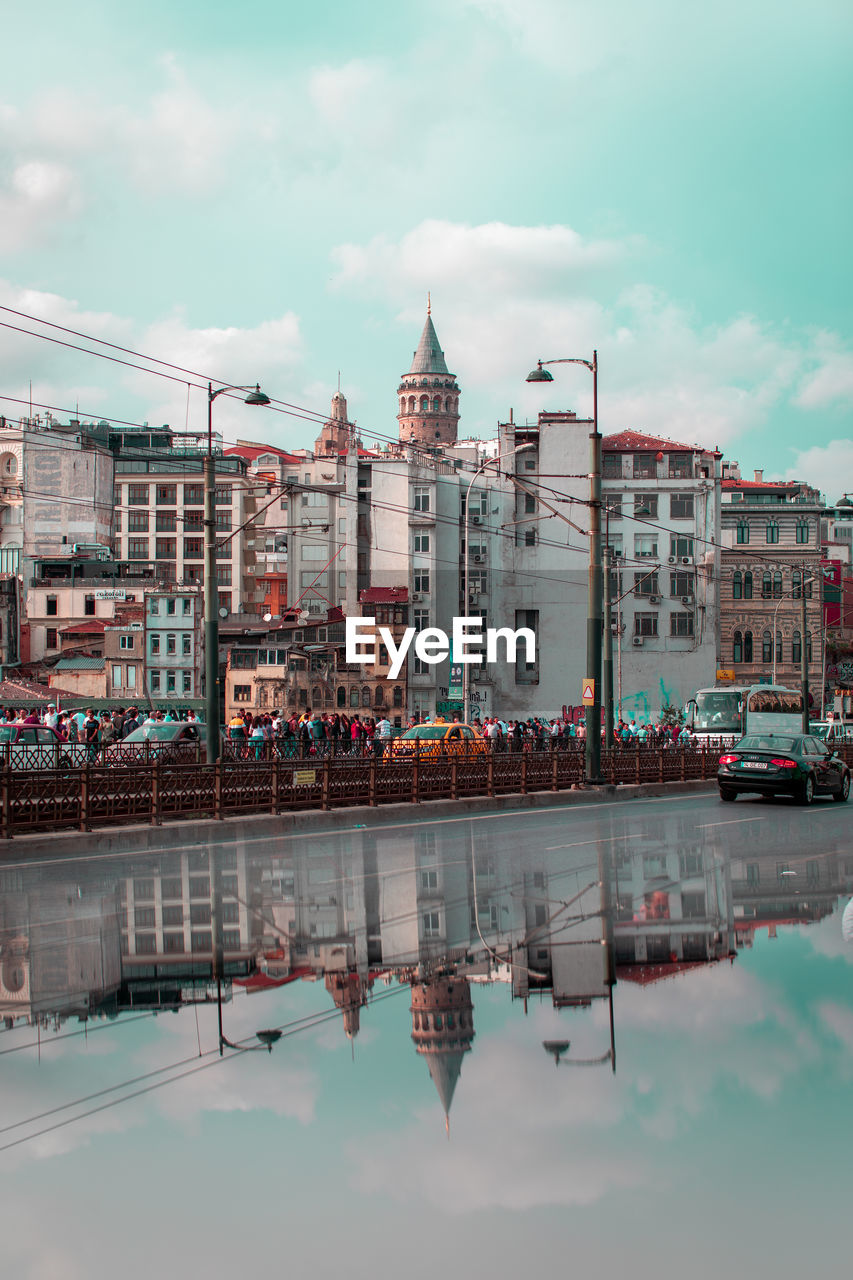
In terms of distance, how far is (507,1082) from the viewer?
6496 millimetres

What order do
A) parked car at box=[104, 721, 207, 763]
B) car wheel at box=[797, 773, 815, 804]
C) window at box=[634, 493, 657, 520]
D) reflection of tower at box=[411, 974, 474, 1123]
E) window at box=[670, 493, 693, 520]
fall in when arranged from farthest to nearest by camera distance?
window at box=[634, 493, 657, 520] → window at box=[670, 493, 693, 520] → car wheel at box=[797, 773, 815, 804] → parked car at box=[104, 721, 207, 763] → reflection of tower at box=[411, 974, 474, 1123]

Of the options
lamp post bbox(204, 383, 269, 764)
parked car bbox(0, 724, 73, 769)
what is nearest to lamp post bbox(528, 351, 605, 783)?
lamp post bbox(204, 383, 269, 764)

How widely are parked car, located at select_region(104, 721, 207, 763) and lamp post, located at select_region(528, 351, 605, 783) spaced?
8.28 meters

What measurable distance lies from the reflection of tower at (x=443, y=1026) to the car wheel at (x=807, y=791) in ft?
66.5

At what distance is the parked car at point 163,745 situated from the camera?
23.3 meters

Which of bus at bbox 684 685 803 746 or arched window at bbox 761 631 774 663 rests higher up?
arched window at bbox 761 631 774 663

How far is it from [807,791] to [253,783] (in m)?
12.1

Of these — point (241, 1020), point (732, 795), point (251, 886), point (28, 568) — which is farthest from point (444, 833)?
point (28, 568)

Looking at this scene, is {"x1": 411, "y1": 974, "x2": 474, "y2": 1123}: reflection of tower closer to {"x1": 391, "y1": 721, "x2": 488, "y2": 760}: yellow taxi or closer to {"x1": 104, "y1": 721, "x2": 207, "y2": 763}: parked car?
{"x1": 104, "y1": 721, "x2": 207, "y2": 763}: parked car

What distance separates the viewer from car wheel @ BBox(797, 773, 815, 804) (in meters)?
27.8

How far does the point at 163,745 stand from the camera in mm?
23438

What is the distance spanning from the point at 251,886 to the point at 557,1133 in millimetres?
8421

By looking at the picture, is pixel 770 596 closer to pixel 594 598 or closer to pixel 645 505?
pixel 645 505

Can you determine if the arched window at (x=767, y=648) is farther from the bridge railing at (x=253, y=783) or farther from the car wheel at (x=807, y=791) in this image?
the car wheel at (x=807, y=791)
